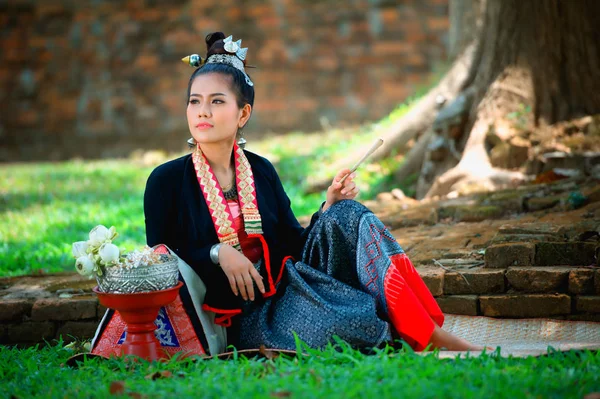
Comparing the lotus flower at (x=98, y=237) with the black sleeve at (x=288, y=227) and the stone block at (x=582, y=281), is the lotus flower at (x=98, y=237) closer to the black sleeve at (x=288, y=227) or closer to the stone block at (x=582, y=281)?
the black sleeve at (x=288, y=227)

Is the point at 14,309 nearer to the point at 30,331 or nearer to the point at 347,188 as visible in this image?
the point at 30,331

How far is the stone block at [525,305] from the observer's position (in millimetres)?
3299

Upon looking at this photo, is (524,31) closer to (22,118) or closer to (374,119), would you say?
(374,119)

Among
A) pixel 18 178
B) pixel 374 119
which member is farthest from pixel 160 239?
pixel 374 119

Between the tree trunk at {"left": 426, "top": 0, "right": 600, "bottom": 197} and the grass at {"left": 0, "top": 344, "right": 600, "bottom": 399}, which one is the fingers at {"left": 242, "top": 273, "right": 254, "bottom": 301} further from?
the tree trunk at {"left": 426, "top": 0, "right": 600, "bottom": 197}

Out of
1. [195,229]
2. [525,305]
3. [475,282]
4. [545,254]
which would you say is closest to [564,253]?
[545,254]

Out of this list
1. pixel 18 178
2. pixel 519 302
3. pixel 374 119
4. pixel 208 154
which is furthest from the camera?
pixel 374 119

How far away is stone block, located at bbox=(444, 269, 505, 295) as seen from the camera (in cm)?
343

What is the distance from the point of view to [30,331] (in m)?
3.53

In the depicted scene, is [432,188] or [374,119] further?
[374,119]

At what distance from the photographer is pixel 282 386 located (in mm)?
2293

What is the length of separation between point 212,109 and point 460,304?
1442 mm

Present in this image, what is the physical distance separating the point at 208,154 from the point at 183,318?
694 millimetres

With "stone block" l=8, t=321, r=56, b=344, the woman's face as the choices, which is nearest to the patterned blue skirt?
the woman's face
